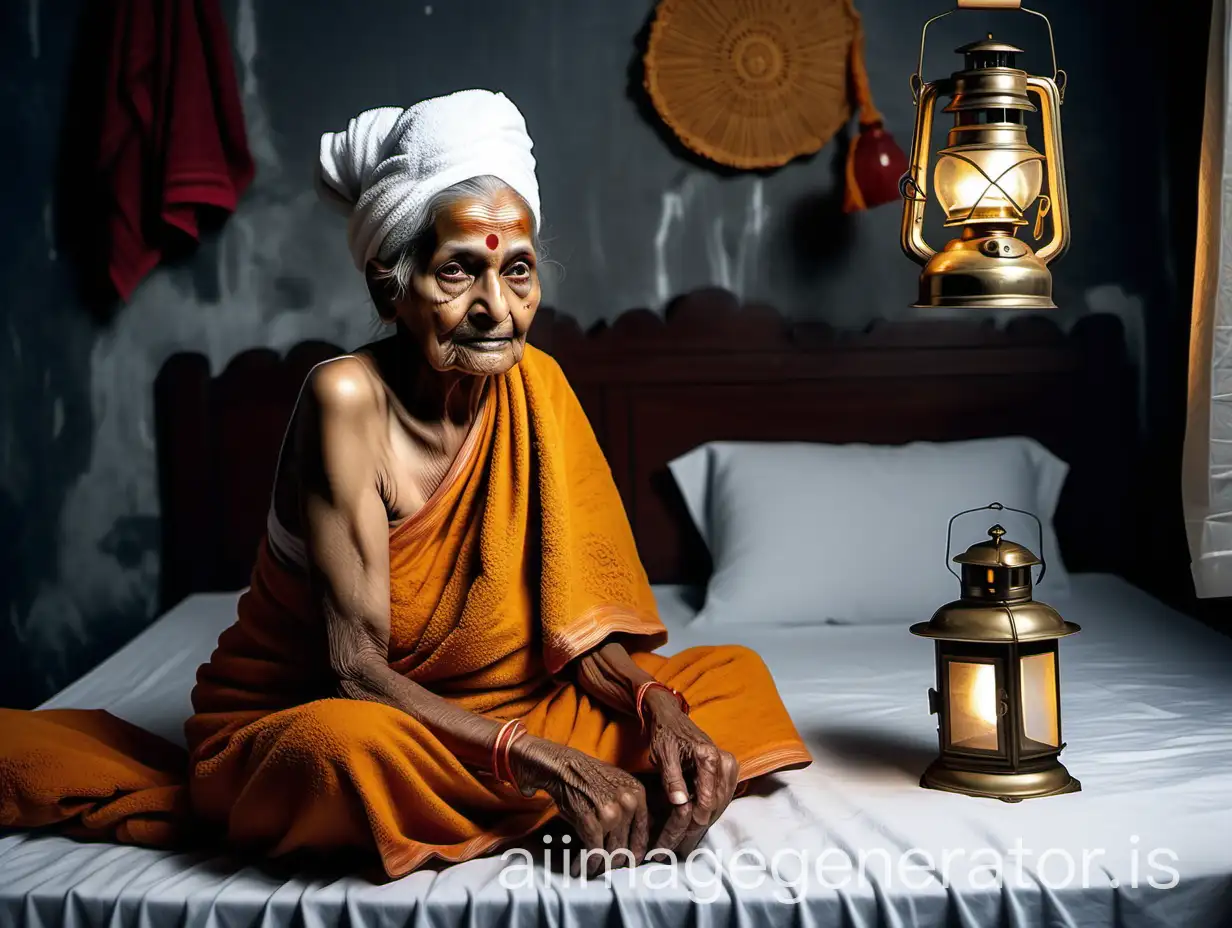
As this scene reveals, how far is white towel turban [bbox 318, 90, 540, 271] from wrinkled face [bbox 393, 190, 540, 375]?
4 centimetres

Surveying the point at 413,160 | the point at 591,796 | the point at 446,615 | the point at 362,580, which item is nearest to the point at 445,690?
the point at 446,615

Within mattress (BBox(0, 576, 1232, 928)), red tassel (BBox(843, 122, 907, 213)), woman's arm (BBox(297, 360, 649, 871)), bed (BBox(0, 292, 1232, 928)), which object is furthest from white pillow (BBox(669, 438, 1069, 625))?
woman's arm (BBox(297, 360, 649, 871))

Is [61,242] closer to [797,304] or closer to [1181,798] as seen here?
[797,304]

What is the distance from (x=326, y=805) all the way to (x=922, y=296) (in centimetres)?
101

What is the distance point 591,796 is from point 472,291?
1.98ft

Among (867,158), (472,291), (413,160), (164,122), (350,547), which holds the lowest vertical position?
(350,547)

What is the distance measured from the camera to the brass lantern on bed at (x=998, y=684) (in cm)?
158

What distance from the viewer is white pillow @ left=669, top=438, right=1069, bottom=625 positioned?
2.68 metres

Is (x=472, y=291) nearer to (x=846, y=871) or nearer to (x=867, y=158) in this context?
(x=846, y=871)

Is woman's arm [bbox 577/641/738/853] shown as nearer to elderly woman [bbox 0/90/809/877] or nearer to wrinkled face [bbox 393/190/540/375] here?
elderly woman [bbox 0/90/809/877]

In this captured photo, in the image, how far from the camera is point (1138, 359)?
3072 mm

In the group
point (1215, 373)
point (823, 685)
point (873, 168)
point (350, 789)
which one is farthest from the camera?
point (873, 168)

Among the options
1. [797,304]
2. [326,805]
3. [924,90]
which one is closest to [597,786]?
[326,805]

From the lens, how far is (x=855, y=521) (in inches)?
108
